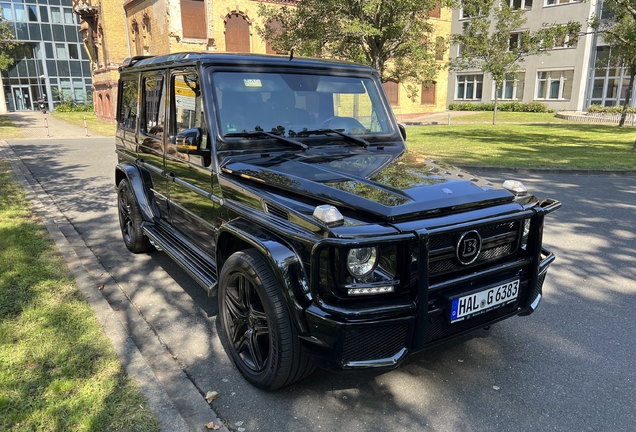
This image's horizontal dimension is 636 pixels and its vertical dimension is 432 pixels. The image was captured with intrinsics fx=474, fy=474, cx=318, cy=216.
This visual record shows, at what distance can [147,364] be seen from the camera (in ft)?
10.6

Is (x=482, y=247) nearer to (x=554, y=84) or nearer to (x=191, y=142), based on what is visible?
(x=191, y=142)

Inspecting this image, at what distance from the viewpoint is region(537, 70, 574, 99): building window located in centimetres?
3747

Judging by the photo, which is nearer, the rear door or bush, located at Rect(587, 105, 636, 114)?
the rear door

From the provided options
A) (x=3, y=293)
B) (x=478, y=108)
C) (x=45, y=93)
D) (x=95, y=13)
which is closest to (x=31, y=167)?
(x=3, y=293)

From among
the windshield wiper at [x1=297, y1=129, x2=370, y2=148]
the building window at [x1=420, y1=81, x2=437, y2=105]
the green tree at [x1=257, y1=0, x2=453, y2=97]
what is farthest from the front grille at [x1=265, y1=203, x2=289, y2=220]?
the building window at [x1=420, y1=81, x2=437, y2=105]

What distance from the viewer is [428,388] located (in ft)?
10.3

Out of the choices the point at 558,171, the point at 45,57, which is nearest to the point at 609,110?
the point at 558,171

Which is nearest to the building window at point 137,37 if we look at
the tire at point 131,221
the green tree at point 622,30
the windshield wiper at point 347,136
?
the green tree at point 622,30

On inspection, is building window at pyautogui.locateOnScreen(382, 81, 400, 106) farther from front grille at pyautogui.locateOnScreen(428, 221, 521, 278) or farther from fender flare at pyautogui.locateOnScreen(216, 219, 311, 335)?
fender flare at pyautogui.locateOnScreen(216, 219, 311, 335)

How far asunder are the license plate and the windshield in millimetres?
1799

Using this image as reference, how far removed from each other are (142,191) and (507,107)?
125ft

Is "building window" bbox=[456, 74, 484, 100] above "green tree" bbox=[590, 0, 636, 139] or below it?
below

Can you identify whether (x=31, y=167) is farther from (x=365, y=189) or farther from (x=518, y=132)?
(x=518, y=132)

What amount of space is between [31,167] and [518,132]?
19.5 m
